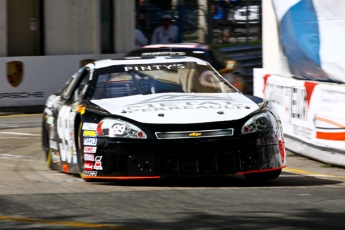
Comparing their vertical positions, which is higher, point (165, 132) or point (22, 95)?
point (165, 132)

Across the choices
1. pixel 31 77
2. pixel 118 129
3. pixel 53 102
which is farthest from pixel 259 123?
pixel 31 77

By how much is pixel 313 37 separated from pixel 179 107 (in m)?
4.59

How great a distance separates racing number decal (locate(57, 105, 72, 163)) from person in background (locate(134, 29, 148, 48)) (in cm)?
1741

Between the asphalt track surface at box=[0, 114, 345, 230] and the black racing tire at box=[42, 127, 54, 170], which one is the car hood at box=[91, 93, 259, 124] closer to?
the asphalt track surface at box=[0, 114, 345, 230]

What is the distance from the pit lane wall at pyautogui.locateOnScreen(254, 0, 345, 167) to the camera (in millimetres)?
11547

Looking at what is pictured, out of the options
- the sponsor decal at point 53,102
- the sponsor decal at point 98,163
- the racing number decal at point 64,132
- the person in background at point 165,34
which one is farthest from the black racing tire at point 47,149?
the person in background at point 165,34

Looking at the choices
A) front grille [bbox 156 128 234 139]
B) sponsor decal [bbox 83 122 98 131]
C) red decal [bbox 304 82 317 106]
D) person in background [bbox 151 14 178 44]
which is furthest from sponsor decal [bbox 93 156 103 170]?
person in background [bbox 151 14 178 44]

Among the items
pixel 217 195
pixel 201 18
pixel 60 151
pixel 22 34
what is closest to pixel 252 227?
pixel 217 195

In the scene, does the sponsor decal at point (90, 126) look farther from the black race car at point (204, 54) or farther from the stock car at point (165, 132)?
the black race car at point (204, 54)

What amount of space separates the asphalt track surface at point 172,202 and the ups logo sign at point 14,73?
11.2m

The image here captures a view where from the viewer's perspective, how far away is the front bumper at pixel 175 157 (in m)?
8.48

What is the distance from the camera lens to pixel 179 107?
29.1ft

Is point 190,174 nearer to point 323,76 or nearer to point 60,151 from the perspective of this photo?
point 60,151

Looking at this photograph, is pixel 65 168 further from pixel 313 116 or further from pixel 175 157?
pixel 313 116
